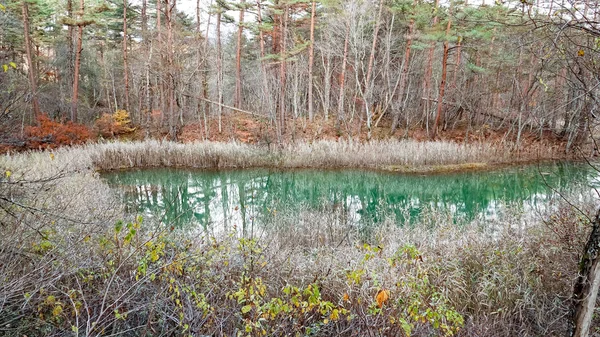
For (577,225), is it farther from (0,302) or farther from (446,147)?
(446,147)

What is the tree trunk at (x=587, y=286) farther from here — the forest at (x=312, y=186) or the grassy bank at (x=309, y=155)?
the grassy bank at (x=309, y=155)

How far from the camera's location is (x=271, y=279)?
325 centimetres

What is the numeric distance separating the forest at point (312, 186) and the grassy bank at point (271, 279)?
0.10ft

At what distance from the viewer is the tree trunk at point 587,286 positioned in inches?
71.9

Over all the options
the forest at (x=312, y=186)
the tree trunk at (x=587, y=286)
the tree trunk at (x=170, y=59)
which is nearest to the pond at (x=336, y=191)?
the forest at (x=312, y=186)

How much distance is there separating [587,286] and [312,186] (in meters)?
9.06

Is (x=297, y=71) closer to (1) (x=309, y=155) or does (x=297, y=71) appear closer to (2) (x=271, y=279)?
(1) (x=309, y=155)

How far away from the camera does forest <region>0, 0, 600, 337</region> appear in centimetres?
234

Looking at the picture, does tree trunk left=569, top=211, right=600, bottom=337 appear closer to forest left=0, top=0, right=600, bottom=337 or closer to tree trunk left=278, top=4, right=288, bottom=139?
forest left=0, top=0, right=600, bottom=337

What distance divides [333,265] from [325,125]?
15.7 metres

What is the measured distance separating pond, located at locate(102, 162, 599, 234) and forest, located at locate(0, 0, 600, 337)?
0.12 m

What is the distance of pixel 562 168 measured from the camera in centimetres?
1262

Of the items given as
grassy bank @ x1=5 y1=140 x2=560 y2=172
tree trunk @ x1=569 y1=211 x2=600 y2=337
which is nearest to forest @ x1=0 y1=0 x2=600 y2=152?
grassy bank @ x1=5 y1=140 x2=560 y2=172

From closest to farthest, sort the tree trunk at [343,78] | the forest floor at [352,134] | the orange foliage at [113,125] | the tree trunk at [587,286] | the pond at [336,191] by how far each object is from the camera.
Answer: the tree trunk at [587,286], the pond at [336,191], the forest floor at [352,134], the tree trunk at [343,78], the orange foliage at [113,125]
